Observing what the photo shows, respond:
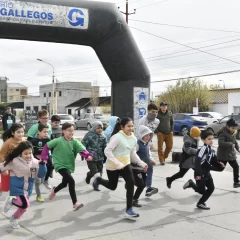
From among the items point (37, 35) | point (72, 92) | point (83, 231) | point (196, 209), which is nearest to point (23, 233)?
point (83, 231)

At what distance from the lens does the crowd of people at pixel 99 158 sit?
18.1 ft

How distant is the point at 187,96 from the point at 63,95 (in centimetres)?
3623

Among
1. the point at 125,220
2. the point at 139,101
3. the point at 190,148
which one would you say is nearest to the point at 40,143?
the point at 125,220

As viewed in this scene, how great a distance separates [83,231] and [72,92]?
7358 centimetres

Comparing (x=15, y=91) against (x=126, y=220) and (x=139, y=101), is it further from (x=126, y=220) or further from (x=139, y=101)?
(x=126, y=220)

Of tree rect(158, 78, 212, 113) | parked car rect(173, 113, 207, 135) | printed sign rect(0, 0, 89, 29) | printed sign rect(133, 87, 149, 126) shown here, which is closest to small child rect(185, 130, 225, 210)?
printed sign rect(133, 87, 149, 126)

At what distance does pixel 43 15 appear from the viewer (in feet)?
30.2

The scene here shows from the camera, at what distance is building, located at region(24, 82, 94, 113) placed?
250 feet

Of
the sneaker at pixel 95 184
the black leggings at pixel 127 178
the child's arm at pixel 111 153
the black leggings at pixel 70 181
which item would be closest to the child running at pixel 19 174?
the black leggings at pixel 70 181

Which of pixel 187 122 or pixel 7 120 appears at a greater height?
pixel 7 120

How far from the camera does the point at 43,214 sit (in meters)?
6.14

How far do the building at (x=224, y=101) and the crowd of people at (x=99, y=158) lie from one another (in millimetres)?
32291

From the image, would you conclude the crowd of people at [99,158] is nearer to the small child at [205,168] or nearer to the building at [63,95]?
the small child at [205,168]

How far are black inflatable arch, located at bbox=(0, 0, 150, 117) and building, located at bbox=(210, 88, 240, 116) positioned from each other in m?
30.4
